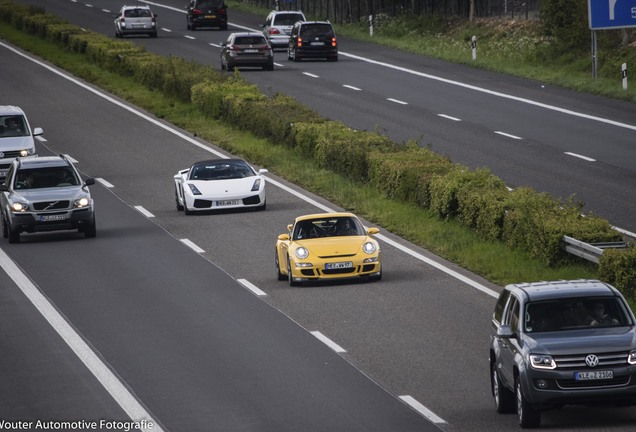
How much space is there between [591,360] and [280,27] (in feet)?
184

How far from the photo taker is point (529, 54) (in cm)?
5966

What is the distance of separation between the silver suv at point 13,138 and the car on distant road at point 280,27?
29.2m

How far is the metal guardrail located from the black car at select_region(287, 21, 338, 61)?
40.0 metres

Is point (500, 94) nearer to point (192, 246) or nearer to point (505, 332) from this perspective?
point (192, 246)

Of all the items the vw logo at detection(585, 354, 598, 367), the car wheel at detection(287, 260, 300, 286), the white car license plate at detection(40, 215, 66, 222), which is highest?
the vw logo at detection(585, 354, 598, 367)

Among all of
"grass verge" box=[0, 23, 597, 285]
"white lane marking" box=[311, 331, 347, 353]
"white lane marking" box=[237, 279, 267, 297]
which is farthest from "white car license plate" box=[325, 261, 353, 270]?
"white lane marking" box=[311, 331, 347, 353]

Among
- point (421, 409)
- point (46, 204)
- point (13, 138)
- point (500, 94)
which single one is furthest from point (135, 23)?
point (421, 409)

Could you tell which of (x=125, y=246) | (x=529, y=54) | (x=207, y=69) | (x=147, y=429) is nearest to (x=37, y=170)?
(x=125, y=246)

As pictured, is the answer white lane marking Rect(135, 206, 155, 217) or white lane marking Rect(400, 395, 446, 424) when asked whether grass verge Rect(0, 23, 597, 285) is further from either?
white lane marking Rect(400, 395, 446, 424)

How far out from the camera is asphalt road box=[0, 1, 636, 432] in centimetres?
1634

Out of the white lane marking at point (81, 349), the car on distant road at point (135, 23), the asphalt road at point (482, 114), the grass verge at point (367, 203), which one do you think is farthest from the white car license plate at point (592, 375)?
the car on distant road at point (135, 23)

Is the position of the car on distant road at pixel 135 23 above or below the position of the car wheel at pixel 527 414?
below

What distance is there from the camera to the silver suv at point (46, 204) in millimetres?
31281

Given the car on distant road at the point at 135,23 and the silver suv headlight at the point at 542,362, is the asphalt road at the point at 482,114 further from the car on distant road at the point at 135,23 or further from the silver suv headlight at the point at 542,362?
the silver suv headlight at the point at 542,362
